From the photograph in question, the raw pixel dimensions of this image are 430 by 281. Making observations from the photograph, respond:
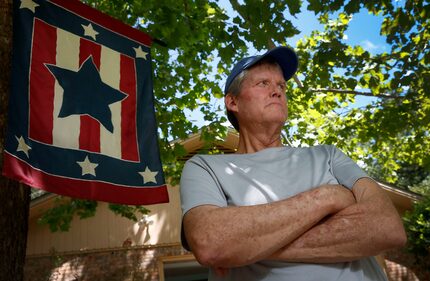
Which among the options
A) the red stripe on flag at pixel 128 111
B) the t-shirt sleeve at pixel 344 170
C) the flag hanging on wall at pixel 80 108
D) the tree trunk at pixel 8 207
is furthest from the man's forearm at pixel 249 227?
the tree trunk at pixel 8 207

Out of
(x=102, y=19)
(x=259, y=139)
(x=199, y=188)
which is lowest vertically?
(x=199, y=188)

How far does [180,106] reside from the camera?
7.10m

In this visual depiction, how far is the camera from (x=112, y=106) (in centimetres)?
351

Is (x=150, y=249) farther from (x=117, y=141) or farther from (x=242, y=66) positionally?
(x=242, y=66)

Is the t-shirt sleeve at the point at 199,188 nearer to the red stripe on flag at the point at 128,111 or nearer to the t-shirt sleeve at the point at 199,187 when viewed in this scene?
the t-shirt sleeve at the point at 199,187

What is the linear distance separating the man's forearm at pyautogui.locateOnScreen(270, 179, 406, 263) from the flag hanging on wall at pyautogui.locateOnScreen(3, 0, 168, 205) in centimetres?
186

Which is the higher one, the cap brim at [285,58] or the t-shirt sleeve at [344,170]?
the cap brim at [285,58]

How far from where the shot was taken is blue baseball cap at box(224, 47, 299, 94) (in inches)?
84.8

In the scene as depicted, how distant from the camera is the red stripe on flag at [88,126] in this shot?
3193 millimetres

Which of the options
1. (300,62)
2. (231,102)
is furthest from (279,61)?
(300,62)

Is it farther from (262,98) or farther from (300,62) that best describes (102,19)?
(300,62)

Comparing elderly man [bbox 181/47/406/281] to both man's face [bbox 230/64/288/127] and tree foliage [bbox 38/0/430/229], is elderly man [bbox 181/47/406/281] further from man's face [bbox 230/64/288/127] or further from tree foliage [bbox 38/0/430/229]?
tree foliage [bbox 38/0/430/229]

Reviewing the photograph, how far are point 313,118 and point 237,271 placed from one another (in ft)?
28.3

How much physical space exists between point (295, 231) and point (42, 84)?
2.33 meters
